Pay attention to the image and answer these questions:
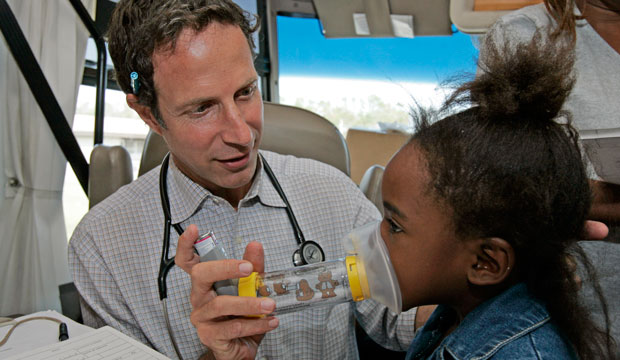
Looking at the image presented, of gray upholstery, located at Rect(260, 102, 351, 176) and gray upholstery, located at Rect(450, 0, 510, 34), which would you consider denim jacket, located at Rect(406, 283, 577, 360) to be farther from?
gray upholstery, located at Rect(450, 0, 510, 34)

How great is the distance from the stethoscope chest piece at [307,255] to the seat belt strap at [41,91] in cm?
120

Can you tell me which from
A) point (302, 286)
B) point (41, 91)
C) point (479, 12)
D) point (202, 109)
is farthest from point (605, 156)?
point (41, 91)

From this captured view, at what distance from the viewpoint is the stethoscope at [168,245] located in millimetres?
1060

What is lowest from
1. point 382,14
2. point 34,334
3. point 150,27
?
point 34,334

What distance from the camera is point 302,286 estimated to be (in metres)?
0.85

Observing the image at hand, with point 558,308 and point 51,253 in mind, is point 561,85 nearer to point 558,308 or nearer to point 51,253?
point 558,308

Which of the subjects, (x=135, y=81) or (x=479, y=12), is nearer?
(x=135, y=81)

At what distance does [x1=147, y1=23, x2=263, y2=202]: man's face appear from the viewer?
105 cm

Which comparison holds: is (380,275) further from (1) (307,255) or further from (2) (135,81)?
(2) (135,81)

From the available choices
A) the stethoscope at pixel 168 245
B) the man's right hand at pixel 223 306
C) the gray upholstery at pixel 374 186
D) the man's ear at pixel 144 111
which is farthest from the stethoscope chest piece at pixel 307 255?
the gray upholstery at pixel 374 186

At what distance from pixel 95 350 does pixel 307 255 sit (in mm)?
483

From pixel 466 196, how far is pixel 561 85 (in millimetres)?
243

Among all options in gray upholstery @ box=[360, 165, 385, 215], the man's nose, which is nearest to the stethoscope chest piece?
the man's nose

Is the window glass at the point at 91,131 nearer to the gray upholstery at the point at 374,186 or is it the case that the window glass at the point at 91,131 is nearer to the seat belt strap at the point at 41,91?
the seat belt strap at the point at 41,91
